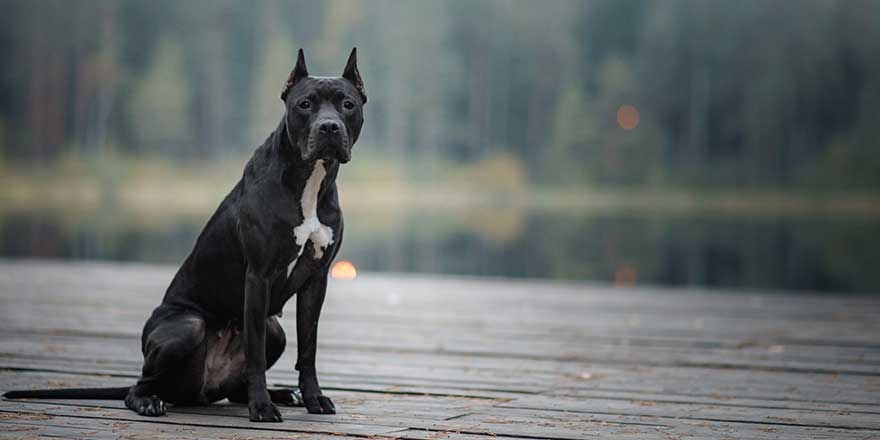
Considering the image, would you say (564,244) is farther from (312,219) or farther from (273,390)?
(312,219)

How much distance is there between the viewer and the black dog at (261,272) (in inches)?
126

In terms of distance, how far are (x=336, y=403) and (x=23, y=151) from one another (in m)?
22.8

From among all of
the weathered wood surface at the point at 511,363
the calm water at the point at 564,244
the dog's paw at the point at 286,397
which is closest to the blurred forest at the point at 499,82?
the calm water at the point at 564,244

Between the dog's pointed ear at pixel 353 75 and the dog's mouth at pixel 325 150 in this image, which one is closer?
the dog's mouth at pixel 325 150

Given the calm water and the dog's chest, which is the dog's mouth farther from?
the calm water

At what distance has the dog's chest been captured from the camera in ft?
10.7

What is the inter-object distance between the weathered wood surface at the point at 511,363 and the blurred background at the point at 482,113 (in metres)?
13.1

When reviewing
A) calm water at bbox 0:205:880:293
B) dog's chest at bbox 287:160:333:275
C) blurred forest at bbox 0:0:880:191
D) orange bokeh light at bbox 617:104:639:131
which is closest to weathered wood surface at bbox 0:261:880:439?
dog's chest at bbox 287:160:333:275

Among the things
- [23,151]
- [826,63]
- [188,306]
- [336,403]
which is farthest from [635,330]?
[23,151]

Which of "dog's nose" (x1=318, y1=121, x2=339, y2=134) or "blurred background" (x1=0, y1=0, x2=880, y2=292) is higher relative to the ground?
"blurred background" (x1=0, y1=0, x2=880, y2=292)

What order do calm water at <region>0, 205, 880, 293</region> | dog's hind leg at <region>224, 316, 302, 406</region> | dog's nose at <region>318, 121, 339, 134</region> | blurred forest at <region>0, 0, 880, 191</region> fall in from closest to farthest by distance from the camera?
dog's nose at <region>318, 121, 339, 134</region>, dog's hind leg at <region>224, 316, 302, 406</region>, calm water at <region>0, 205, 880, 293</region>, blurred forest at <region>0, 0, 880, 191</region>

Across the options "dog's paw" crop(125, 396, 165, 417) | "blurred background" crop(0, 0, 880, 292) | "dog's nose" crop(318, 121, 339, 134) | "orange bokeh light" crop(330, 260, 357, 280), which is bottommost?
"dog's paw" crop(125, 396, 165, 417)

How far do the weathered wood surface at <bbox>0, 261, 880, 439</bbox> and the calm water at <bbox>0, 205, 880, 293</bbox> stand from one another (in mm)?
6399

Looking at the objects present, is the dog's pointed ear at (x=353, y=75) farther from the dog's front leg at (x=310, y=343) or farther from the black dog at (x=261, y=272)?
the dog's front leg at (x=310, y=343)
